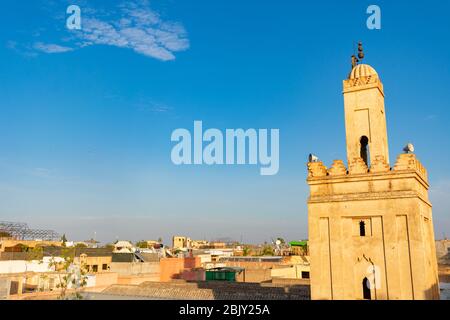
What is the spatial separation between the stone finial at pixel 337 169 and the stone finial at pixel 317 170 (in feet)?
0.92

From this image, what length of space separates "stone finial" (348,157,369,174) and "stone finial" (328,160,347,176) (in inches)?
10.7

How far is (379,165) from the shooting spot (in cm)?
1781

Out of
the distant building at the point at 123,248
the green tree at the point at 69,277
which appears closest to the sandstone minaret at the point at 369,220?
the green tree at the point at 69,277

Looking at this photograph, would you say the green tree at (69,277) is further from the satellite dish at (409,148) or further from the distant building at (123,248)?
the distant building at (123,248)

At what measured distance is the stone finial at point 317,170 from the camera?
18828 millimetres

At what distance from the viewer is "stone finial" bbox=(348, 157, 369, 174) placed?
18.1 meters

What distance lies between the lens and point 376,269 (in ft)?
55.7

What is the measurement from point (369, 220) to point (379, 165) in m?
2.50

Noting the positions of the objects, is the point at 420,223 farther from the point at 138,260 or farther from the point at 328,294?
the point at 138,260

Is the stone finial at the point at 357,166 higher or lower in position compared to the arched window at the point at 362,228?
higher

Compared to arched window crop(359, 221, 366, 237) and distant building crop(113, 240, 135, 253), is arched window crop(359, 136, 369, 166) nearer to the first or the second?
arched window crop(359, 221, 366, 237)

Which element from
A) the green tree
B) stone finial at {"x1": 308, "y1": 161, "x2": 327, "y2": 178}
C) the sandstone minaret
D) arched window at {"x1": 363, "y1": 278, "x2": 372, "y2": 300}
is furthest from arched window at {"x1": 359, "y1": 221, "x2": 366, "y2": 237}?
the green tree

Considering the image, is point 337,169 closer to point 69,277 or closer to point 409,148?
point 409,148
